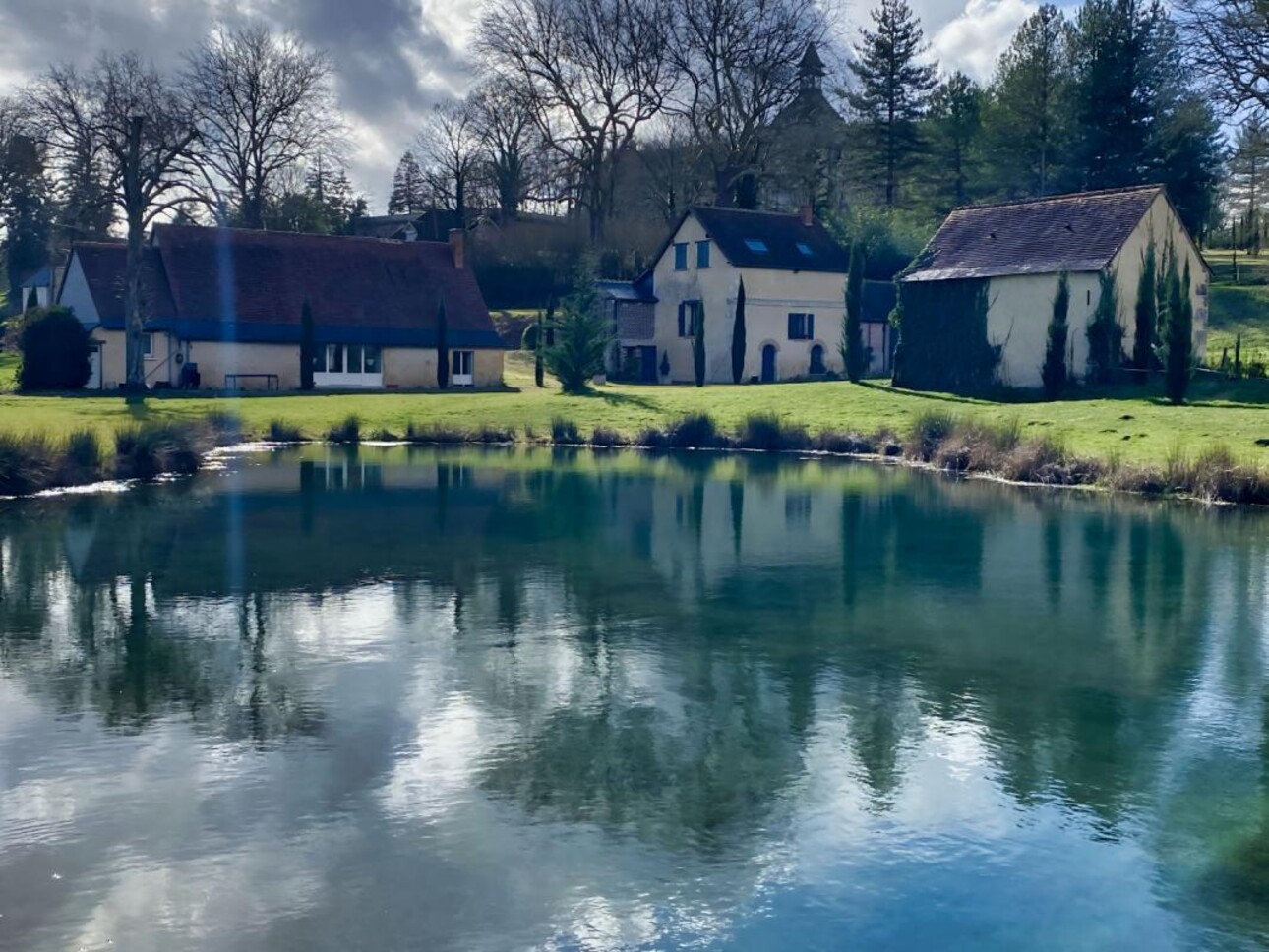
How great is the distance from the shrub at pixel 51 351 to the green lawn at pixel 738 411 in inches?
96.3

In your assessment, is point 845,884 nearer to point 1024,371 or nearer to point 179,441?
point 179,441

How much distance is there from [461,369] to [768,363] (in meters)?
12.9

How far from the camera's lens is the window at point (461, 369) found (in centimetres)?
5797

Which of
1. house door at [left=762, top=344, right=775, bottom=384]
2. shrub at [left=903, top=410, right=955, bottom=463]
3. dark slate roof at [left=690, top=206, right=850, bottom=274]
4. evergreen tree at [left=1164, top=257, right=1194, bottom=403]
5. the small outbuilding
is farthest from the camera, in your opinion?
house door at [left=762, top=344, right=775, bottom=384]

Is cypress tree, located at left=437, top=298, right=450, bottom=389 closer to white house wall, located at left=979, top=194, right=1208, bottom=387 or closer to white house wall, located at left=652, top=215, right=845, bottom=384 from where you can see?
white house wall, located at left=652, top=215, right=845, bottom=384

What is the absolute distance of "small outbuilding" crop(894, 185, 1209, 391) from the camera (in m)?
A: 42.4

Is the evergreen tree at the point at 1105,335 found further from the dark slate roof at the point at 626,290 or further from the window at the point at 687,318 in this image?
the dark slate roof at the point at 626,290

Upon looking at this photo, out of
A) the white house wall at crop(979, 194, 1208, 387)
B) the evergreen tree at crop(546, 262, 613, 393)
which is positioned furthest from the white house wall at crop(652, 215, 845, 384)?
the white house wall at crop(979, 194, 1208, 387)

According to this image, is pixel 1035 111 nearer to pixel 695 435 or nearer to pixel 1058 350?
pixel 1058 350

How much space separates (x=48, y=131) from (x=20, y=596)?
3218cm

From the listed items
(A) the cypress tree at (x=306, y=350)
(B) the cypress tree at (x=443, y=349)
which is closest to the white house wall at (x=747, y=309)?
(B) the cypress tree at (x=443, y=349)

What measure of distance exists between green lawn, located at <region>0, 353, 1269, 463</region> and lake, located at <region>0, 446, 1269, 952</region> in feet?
35.7

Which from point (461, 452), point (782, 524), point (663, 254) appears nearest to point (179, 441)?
point (461, 452)

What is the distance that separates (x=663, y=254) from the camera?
59875 millimetres
